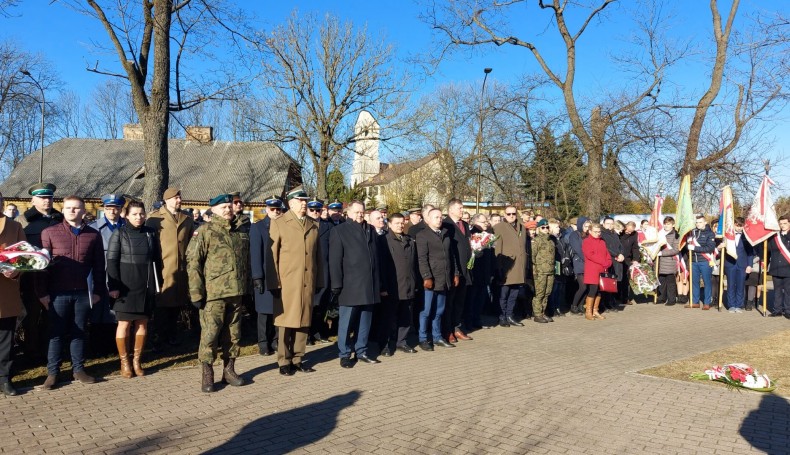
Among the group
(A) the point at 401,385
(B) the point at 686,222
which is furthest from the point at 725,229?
(A) the point at 401,385

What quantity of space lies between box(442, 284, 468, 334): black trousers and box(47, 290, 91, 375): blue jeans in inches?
194

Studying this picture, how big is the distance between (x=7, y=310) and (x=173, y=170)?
38.2 meters

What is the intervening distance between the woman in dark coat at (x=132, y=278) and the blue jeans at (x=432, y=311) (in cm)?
372

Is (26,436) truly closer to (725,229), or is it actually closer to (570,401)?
(570,401)

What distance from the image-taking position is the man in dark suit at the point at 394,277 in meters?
8.35

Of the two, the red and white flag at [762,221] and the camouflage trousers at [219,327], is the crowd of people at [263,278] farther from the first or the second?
the red and white flag at [762,221]

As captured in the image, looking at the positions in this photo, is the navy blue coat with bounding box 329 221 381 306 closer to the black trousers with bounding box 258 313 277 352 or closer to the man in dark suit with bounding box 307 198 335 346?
the man in dark suit with bounding box 307 198 335 346

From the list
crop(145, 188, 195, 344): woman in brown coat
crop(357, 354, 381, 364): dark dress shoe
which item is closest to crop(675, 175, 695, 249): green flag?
crop(357, 354, 381, 364): dark dress shoe

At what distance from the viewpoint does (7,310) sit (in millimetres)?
5941

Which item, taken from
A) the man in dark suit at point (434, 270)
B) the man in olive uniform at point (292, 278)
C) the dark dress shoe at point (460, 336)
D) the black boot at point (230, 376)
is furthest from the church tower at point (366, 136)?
the black boot at point (230, 376)

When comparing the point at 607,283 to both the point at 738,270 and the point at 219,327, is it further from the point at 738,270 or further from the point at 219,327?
the point at 219,327

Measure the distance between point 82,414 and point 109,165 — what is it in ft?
136

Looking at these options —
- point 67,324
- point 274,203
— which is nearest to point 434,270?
point 274,203

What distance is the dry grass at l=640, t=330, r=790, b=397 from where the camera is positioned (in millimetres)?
7418
